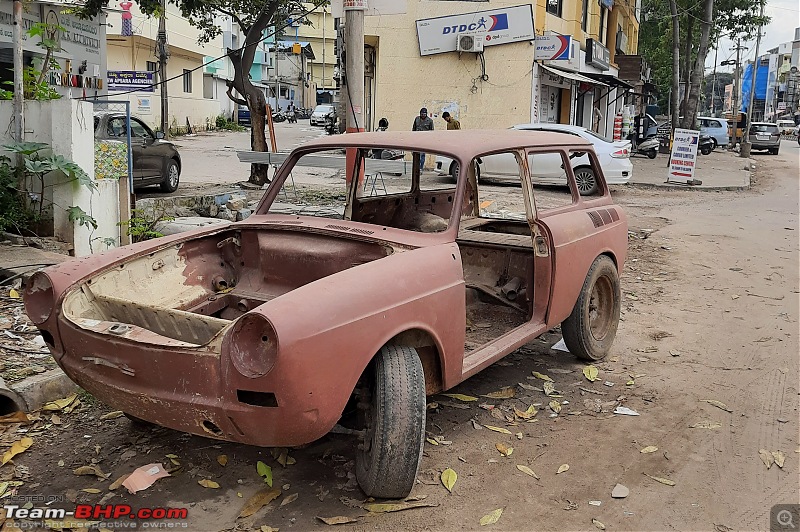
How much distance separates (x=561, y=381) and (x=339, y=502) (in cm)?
222

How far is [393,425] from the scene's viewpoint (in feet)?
11.1

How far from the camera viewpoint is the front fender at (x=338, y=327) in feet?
9.81

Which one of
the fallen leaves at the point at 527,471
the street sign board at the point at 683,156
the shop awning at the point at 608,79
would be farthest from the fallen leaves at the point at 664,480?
the shop awning at the point at 608,79

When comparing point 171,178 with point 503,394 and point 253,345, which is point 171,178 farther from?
point 253,345

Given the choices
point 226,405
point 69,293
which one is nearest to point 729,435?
point 226,405

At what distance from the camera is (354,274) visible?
3457 mm

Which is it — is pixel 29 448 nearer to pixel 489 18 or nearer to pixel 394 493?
pixel 394 493

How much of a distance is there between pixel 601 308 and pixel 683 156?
49.4ft

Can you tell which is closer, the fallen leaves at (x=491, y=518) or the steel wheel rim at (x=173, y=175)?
the fallen leaves at (x=491, y=518)

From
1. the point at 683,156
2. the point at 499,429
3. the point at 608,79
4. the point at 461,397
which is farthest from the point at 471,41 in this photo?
the point at 499,429

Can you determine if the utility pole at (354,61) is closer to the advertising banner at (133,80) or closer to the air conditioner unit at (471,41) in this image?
the advertising banner at (133,80)

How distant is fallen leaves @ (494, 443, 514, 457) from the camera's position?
414cm

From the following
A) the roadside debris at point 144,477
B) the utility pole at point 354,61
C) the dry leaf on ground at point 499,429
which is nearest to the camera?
the roadside debris at point 144,477

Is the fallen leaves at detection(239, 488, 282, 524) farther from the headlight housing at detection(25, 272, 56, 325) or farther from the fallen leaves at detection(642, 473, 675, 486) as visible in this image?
the fallen leaves at detection(642, 473, 675, 486)
